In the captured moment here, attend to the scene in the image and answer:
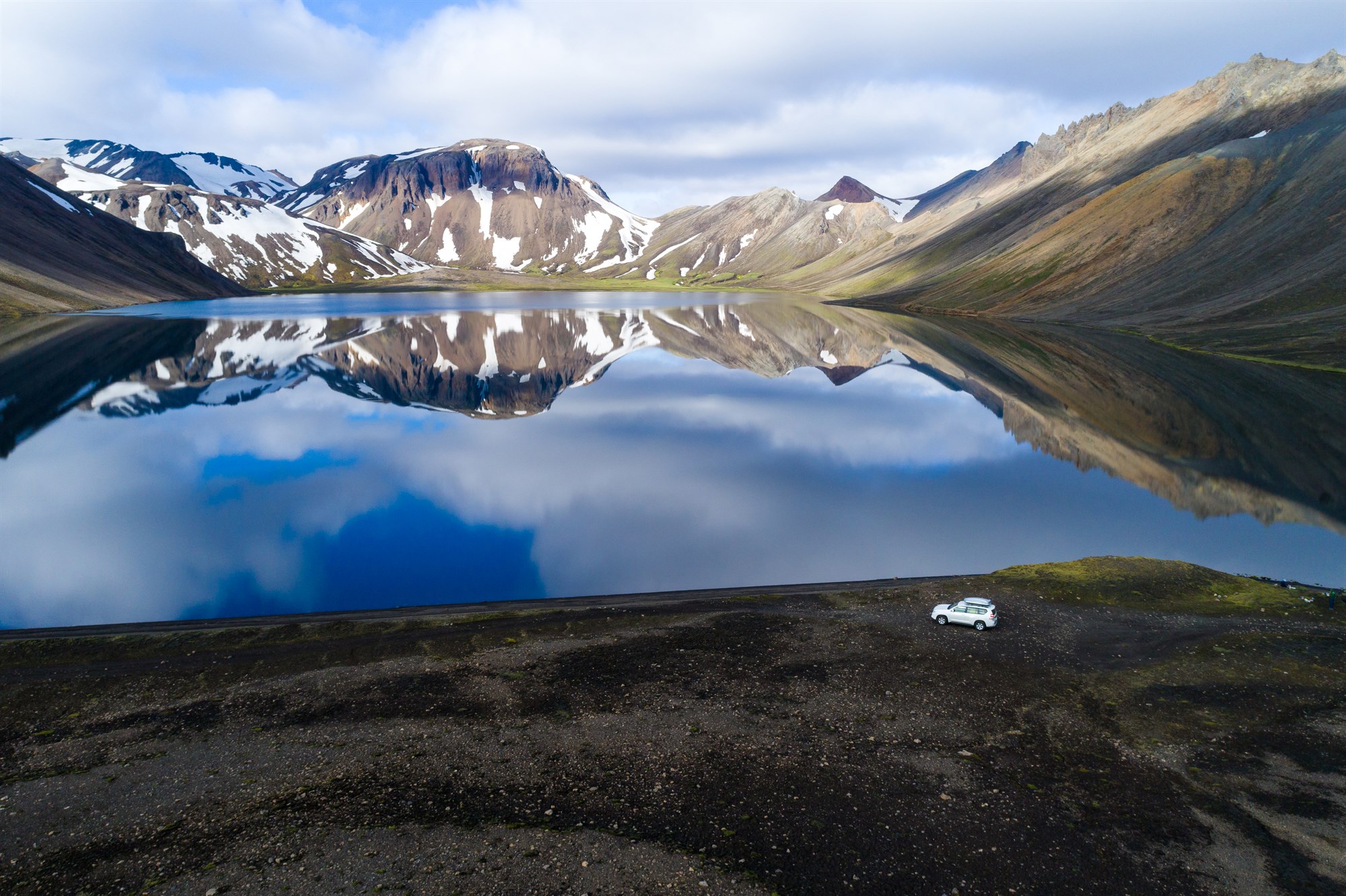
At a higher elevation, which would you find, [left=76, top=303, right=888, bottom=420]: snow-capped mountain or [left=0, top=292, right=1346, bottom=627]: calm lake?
[left=76, top=303, right=888, bottom=420]: snow-capped mountain

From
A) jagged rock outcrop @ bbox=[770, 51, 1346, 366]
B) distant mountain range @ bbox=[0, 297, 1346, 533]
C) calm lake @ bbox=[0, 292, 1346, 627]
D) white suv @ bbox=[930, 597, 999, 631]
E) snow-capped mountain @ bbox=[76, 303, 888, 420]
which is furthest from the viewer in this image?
jagged rock outcrop @ bbox=[770, 51, 1346, 366]

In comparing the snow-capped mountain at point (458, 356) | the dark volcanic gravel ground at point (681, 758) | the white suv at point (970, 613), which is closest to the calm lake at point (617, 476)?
the snow-capped mountain at point (458, 356)

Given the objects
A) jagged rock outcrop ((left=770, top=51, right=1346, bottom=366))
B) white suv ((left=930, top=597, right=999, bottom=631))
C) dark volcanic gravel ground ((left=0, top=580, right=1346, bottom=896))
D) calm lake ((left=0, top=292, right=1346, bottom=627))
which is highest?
jagged rock outcrop ((left=770, top=51, right=1346, bottom=366))

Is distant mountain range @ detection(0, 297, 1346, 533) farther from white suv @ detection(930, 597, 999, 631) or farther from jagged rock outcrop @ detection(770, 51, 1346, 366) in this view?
white suv @ detection(930, 597, 999, 631)

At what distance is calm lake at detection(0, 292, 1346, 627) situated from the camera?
37.4 m

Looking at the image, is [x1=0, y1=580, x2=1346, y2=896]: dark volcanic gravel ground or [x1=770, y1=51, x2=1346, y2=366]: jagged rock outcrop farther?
[x1=770, y1=51, x2=1346, y2=366]: jagged rock outcrop

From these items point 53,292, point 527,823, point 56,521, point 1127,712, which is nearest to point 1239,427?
point 1127,712

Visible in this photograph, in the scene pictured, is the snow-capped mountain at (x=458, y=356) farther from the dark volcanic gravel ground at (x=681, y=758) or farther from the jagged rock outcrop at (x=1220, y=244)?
the dark volcanic gravel ground at (x=681, y=758)

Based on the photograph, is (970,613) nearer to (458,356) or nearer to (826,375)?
(826,375)

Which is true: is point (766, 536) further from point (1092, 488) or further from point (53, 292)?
Answer: point (53, 292)

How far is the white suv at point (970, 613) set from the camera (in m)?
29.2

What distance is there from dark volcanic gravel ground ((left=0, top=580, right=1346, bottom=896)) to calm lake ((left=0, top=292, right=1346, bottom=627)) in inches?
322

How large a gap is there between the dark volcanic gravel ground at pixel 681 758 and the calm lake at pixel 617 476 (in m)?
8.18

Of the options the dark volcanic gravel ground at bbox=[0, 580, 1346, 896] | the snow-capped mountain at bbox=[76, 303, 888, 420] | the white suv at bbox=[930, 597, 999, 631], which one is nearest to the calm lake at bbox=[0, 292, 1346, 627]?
the snow-capped mountain at bbox=[76, 303, 888, 420]
